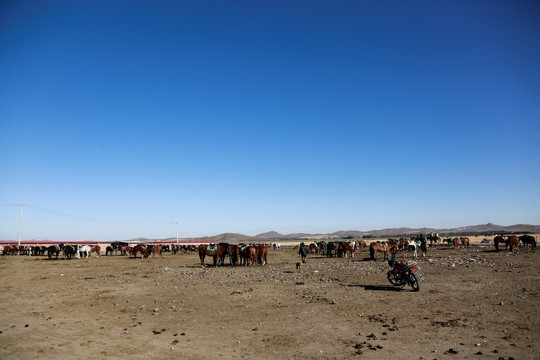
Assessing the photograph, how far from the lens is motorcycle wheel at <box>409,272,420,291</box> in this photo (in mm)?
13578

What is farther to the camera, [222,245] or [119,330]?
[222,245]

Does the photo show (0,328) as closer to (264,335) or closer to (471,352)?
A: (264,335)

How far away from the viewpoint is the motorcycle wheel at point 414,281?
13.6 metres

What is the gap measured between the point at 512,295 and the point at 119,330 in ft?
44.1

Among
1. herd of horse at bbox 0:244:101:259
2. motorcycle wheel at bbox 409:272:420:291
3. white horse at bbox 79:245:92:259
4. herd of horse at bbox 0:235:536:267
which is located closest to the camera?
motorcycle wheel at bbox 409:272:420:291

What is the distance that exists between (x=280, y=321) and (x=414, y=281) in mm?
7177

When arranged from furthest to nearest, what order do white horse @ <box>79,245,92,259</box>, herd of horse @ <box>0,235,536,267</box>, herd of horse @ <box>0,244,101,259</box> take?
1. white horse @ <box>79,245,92,259</box>
2. herd of horse @ <box>0,244,101,259</box>
3. herd of horse @ <box>0,235,536,267</box>

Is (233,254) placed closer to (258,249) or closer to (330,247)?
(258,249)

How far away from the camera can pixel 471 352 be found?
22.8ft

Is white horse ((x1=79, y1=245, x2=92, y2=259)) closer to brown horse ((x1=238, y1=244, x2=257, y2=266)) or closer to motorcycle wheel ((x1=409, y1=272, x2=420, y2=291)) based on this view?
brown horse ((x1=238, y1=244, x2=257, y2=266))

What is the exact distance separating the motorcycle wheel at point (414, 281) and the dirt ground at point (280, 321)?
1.63ft

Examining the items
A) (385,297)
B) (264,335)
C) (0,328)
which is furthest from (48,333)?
(385,297)

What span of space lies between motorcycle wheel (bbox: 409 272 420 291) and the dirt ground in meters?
0.50

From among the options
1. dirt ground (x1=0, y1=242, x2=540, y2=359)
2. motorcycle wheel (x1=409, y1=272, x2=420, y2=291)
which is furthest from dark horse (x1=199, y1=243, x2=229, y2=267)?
motorcycle wheel (x1=409, y1=272, x2=420, y2=291)
